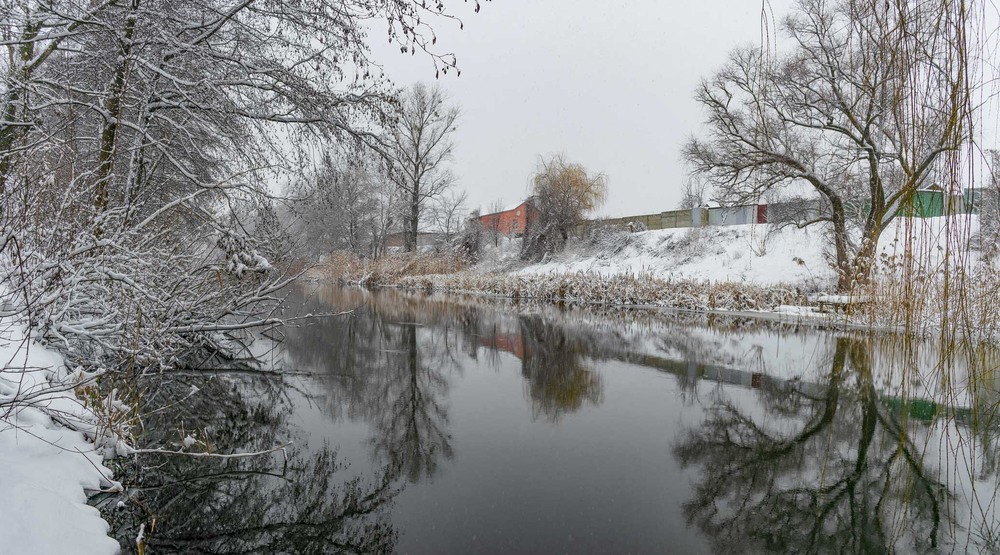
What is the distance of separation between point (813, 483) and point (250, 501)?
4016 millimetres

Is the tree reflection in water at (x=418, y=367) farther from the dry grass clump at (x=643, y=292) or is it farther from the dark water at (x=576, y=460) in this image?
the dry grass clump at (x=643, y=292)

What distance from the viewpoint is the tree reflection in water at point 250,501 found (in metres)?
3.04

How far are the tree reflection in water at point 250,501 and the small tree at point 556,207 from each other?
Result: 31.5 meters

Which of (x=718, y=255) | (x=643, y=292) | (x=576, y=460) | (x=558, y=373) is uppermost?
(x=718, y=255)

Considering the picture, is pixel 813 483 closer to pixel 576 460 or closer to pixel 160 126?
pixel 576 460

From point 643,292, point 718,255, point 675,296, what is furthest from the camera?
point 718,255

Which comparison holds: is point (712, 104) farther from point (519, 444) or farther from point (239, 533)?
point (239, 533)

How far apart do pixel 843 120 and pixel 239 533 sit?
22.8 meters

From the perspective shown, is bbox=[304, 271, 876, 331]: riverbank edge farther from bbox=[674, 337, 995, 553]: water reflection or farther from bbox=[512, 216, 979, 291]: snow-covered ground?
bbox=[674, 337, 995, 553]: water reflection

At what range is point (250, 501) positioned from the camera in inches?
139

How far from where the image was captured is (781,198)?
22.2 meters

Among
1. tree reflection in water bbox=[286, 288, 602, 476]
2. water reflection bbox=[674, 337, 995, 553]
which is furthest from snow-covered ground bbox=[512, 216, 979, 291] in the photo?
water reflection bbox=[674, 337, 995, 553]

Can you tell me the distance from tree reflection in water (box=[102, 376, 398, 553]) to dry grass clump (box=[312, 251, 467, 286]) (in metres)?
30.3

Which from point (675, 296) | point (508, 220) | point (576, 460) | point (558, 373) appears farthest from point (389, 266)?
point (576, 460)
